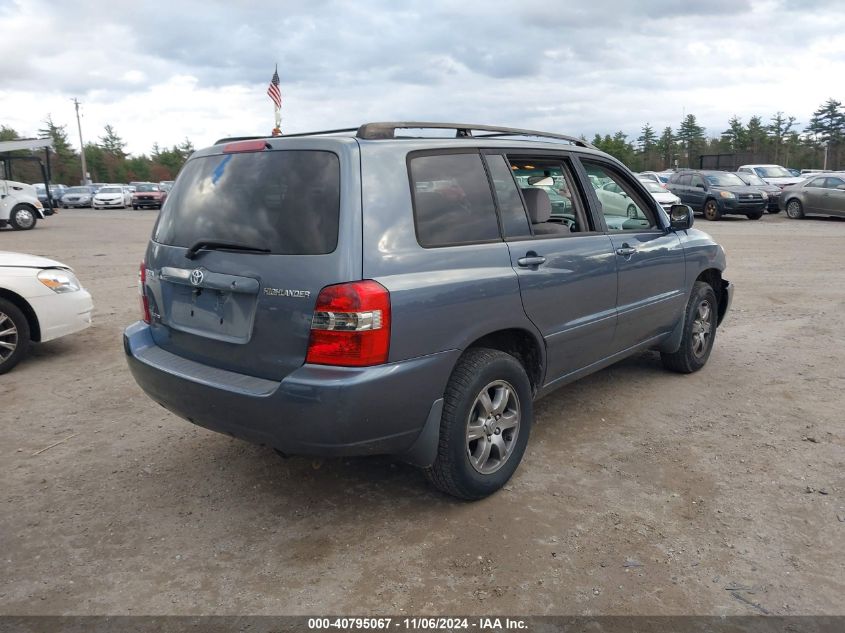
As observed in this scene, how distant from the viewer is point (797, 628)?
2.54 meters

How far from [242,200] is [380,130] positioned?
2.42 feet

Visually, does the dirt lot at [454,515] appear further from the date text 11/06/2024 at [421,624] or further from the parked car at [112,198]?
the parked car at [112,198]

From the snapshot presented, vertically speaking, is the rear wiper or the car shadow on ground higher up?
the rear wiper

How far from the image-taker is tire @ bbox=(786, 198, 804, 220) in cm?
2227

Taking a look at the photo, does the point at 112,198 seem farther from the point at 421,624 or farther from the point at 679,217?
the point at 421,624

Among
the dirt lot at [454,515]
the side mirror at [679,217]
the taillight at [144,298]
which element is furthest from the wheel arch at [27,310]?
the side mirror at [679,217]

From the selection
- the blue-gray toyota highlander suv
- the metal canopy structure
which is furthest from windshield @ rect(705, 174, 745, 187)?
the metal canopy structure

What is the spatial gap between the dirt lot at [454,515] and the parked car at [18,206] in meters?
18.9

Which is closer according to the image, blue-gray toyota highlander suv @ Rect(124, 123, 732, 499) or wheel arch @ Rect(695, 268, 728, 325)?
blue-gray toyota highlander suv @ Rect(124, 123, 732, 499)

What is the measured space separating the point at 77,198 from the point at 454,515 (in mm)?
45632

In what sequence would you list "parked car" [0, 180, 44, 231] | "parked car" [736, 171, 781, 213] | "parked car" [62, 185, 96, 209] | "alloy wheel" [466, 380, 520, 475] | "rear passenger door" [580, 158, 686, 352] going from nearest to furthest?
"alloy wheel" [466, 380, 520, 475] → "rear passenger door" [580, 158, 686, 352] → "parked car" [0, 180, 44, 231] → "parked car" [736, 171, 781, 213] → "parked car" [62, 185, 96, 209]

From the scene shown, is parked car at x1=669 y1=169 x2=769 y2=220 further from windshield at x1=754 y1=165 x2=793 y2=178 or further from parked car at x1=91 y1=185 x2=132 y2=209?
parked car at x1=91 y1=185 x2=132 y2=209

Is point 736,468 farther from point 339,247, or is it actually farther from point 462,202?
point 339,247

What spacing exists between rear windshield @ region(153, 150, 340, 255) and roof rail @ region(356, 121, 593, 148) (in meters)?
0.29
